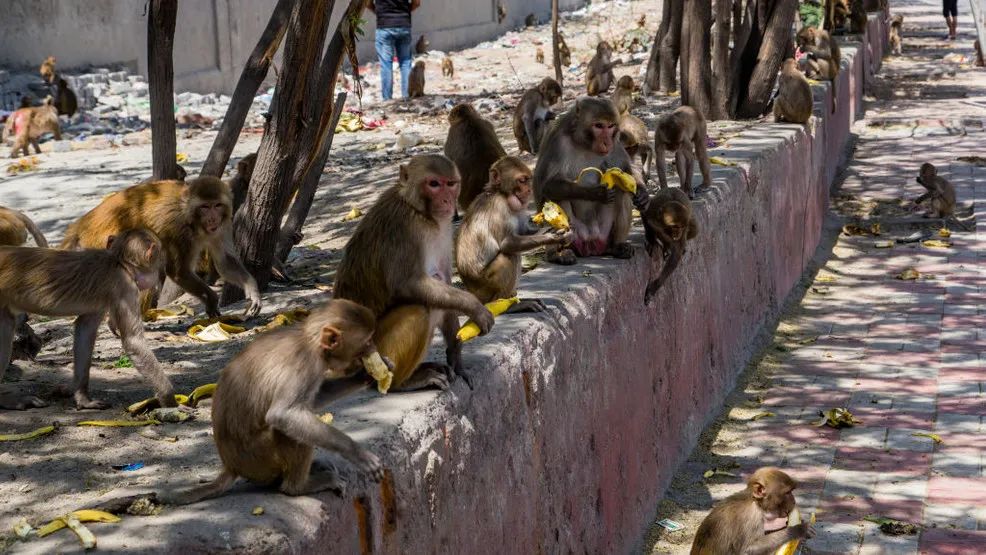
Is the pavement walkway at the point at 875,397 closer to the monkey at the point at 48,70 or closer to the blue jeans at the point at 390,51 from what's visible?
the blue jeans at the point at 390,51

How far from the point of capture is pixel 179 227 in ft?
22.6

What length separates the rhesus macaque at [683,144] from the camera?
7.99 metres

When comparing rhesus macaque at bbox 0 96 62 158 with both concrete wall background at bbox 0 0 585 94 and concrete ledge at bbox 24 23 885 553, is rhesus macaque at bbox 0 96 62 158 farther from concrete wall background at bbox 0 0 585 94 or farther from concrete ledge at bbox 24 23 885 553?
concrete ledge at bbox 24 23 885 553

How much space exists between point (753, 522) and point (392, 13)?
14.5 meters

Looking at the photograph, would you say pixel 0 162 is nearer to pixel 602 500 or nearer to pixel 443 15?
pixel 602 500

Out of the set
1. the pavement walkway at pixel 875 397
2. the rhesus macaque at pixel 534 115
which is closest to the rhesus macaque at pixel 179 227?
the pavement walkway at pixel 875 397

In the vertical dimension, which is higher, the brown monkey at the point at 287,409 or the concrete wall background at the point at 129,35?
the concrete wall background at the point at 129,35

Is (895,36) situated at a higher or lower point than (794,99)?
higher

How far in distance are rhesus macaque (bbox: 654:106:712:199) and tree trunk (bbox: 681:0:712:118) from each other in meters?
3.66

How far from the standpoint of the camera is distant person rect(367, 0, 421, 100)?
18797mm

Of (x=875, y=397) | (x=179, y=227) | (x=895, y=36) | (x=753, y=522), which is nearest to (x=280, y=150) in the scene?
(x=179, y=227)

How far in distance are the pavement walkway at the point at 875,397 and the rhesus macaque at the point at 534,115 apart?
8.79ft

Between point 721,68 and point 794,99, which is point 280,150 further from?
point 721,68

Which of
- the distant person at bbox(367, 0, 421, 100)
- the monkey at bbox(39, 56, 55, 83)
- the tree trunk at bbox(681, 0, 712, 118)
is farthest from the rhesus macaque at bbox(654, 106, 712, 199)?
the distant person at bbox(367, 0, 421, 100)
